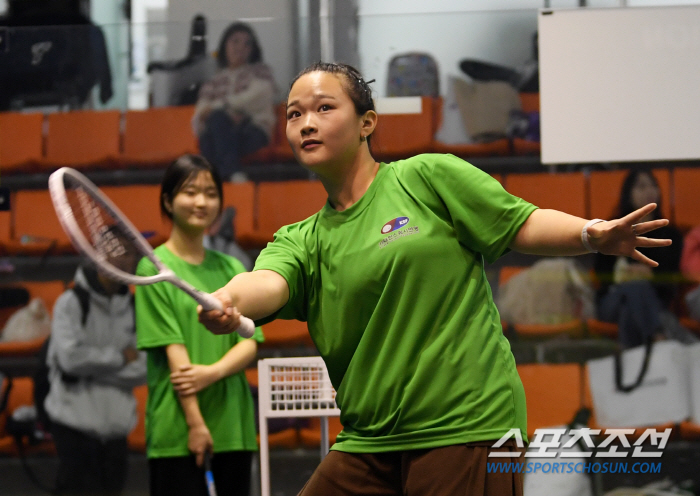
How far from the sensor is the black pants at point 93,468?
143 inches

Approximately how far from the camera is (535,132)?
3723 mm

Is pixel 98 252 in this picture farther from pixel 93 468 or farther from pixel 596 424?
pixel 596 424

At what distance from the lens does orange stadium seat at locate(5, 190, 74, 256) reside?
12.5ft

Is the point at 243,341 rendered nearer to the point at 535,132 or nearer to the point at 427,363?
the point at 427,363

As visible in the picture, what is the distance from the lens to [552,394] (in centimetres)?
362

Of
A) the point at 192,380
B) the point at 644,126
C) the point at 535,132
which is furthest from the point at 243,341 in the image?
the point at 644,126

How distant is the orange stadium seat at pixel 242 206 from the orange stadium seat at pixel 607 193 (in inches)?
63.2

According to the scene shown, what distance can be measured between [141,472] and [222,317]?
2.63 m

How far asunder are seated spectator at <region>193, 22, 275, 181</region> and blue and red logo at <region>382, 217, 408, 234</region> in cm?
238

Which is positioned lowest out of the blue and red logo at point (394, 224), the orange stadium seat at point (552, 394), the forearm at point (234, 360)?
the orange stadium seat at point (552, 394)

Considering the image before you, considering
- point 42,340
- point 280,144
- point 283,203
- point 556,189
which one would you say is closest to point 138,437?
point 42,340

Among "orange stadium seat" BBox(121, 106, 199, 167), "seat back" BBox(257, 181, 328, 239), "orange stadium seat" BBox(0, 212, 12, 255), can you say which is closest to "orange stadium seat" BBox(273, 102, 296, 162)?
"seat back" BBox(257, 181, 328, 239)

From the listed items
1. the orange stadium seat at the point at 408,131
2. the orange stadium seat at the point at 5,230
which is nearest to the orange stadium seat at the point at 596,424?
the orange stadium seat at the point at 408,131

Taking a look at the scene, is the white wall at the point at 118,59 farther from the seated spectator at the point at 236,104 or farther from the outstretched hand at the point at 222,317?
the outstretched hand at the point at 222,317
